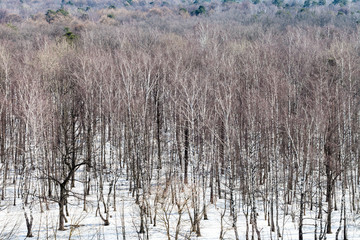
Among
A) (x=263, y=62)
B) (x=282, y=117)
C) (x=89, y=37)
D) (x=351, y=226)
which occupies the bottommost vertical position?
(x=351, y=226)

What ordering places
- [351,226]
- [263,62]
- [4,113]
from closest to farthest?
[351,226]
[4,113]
[263,62]

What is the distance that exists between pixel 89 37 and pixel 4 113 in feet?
104

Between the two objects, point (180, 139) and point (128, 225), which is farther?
point (180, 139)

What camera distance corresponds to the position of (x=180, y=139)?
34312 millimetres

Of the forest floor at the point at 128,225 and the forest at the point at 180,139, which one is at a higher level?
the forest at the point at 180,139

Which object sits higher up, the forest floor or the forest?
the forest

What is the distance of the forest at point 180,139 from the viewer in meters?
25.6

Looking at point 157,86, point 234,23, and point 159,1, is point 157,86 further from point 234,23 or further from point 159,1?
point 159,1

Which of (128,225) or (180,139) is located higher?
(180,139)

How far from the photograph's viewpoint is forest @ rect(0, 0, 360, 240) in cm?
2561

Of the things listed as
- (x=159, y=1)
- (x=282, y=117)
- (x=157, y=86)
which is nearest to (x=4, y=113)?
(x=157, y=86)

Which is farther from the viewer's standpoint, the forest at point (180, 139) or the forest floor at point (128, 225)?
the forest at point (180, 139)

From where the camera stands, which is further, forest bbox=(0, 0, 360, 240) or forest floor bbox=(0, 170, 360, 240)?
forest bbox=(0, 0, 360, 240)

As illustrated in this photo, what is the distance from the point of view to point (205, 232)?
86.3 feet
